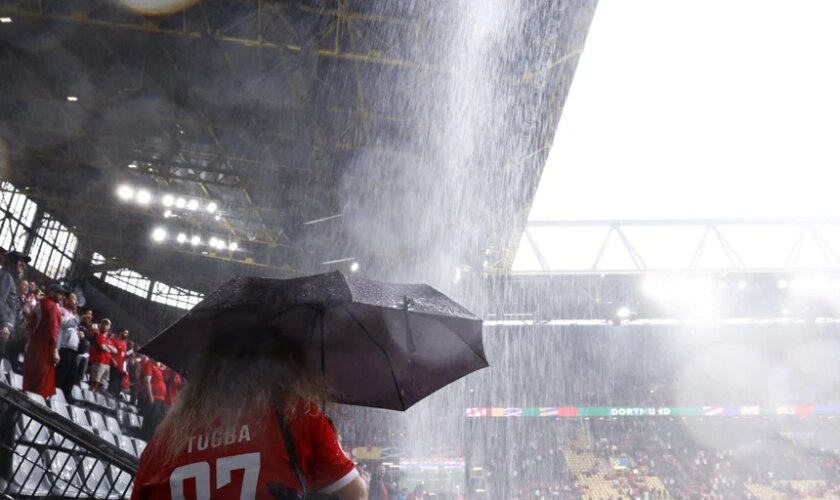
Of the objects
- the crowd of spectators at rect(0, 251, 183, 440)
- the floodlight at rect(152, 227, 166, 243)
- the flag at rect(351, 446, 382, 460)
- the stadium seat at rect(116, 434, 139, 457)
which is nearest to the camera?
the crowd of spectators at rect(0, 251, 183, 440)

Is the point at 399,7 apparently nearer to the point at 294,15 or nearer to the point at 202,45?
the point at 294,15

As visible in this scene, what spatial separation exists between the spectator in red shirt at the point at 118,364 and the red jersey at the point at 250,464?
33.3 feet

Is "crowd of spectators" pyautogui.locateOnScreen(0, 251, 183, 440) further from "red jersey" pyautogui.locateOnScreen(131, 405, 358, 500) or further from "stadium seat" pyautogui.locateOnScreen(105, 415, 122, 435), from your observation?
"red jersey" pyautogui.locateOnScreen(131, 405, 358, 500)

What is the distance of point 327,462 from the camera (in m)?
1.67

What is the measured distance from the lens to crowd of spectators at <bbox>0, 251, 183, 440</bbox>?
6867mm

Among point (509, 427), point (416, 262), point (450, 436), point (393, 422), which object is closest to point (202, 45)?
point (416, 262)

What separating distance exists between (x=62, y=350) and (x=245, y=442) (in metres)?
7.98

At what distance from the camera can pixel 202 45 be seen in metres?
11.1

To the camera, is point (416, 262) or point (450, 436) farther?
point (450, 436)

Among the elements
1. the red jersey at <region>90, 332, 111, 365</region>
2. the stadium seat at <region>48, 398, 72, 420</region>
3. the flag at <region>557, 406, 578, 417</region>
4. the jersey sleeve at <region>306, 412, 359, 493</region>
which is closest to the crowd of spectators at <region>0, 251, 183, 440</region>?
the red jersey at <region>90, 332, 111, 365</region>

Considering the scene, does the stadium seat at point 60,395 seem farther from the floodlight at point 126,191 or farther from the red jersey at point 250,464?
the floodlight at point 126,191

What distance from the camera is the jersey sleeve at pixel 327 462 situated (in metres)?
1.67

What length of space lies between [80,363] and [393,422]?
17.6 meters

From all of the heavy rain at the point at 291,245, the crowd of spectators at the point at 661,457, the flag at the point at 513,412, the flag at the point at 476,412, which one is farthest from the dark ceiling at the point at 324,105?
the crowd of spectators at the point at 661,457
